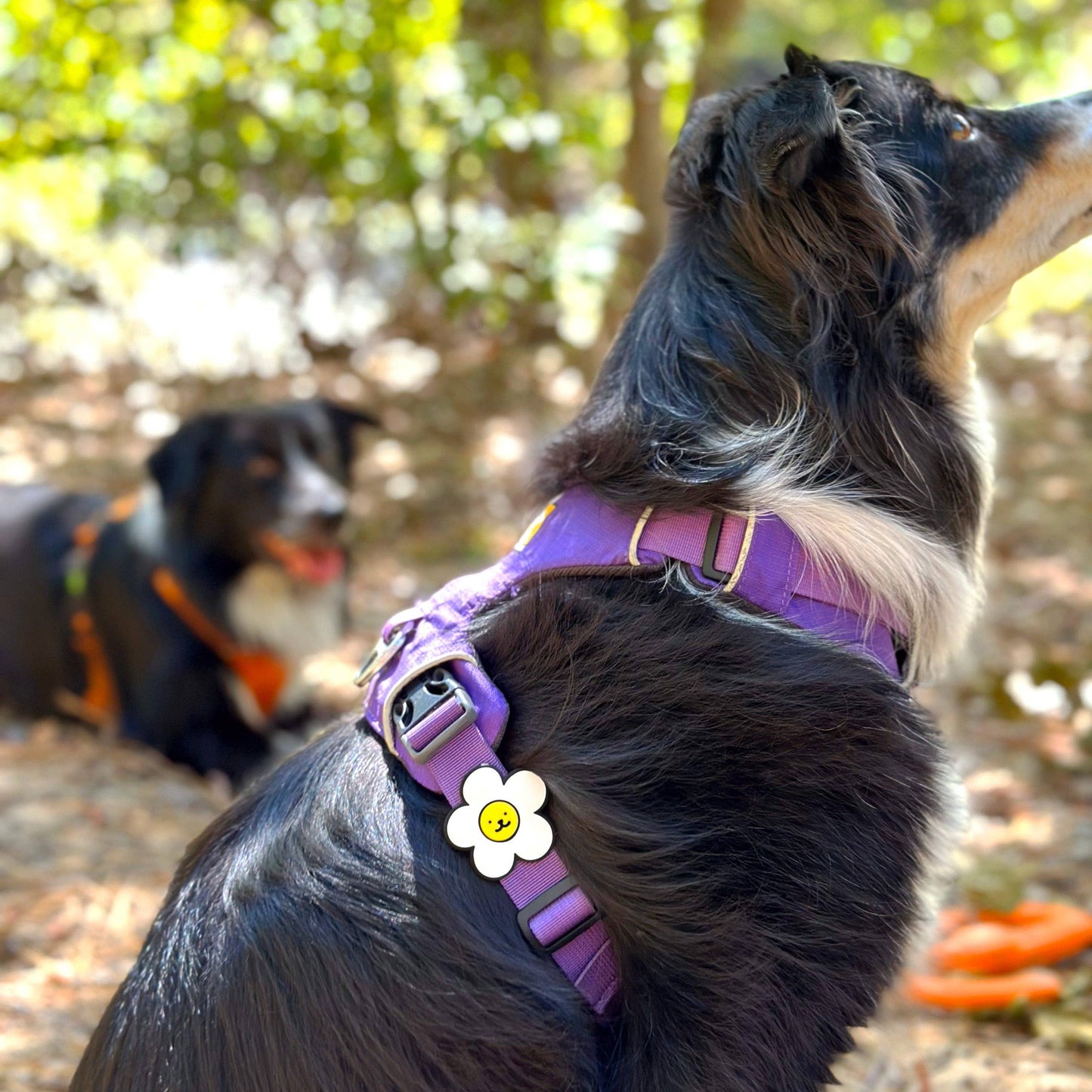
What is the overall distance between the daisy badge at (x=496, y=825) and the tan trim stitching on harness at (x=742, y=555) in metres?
0.46

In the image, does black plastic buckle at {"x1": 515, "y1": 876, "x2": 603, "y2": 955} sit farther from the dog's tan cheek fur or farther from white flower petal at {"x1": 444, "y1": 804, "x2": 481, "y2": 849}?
the dog's tan cheek fur

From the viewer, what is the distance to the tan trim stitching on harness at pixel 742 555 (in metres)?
1.81

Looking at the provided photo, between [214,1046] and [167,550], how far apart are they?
3.25 metres

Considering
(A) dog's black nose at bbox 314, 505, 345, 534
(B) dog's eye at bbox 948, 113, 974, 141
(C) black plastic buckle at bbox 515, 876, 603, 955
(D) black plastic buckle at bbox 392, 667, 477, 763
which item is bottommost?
(A) dog's black nose at bbox 314, 505, 345, 534

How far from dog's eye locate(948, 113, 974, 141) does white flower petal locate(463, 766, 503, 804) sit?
144cm

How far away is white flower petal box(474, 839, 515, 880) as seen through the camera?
1.68m

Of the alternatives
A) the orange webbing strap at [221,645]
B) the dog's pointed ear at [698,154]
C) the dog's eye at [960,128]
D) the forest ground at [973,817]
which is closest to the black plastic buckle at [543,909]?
the forest ground at [973,817]

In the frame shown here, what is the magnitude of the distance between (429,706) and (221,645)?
3139 millimetres

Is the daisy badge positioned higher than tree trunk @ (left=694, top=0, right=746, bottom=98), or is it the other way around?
tree trunk @ (left=694, top=0, right=746, bottom=98)

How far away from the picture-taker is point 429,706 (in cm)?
172

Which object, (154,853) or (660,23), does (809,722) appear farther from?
(660,23)

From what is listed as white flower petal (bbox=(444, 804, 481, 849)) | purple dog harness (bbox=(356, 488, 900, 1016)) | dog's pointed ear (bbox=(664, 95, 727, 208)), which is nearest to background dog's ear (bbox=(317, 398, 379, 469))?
dog's pointed ear (bbox=(664, 95, 727, 208))

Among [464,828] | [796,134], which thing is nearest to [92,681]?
[464,828]

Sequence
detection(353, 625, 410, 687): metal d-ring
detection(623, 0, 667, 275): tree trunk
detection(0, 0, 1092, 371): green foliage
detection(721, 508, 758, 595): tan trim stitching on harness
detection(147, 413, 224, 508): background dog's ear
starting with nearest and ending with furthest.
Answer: detection(721, 508, 758, 595): tan trim stitching on harness, detection(353, 625, 410, 687): metal d-ring, detection(147, 413, 224, 508): background dog's ear, detection(0, 0, 1092, 371): green foliage, detection(623, 0, 667, 275): tree trunk
